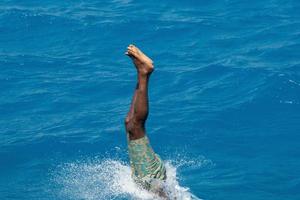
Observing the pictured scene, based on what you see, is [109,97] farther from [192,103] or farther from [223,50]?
[223,50]

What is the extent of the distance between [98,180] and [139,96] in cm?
471

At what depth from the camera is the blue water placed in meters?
16.3

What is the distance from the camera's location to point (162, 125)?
18.5m

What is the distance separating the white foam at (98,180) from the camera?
14945 millimetres

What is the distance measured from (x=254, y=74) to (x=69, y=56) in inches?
225

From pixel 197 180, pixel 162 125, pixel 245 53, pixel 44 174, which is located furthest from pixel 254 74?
pixel 44 174

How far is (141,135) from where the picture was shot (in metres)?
11.9

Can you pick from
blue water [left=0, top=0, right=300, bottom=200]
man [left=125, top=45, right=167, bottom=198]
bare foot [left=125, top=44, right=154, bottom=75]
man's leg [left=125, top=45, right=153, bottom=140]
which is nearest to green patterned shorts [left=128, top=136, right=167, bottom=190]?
man [left=125, top=45, right=167, bottom=198]

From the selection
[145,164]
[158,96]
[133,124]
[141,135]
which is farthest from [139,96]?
[158,96]

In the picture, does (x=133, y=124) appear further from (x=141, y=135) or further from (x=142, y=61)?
(x=142, y=61)

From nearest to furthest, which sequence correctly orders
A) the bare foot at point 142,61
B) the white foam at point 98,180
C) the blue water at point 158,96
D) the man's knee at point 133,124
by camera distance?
the bare foot at point 142,61 < the man's knee at point 133,124 < the white foam at point 98,180 < the blue water at point 158,96

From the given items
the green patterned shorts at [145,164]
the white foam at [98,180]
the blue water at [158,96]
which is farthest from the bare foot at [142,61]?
the white foam at [98,180]

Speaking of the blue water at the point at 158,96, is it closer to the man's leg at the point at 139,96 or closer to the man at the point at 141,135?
the man at the point at 141,135

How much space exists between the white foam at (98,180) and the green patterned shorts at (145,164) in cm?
161
